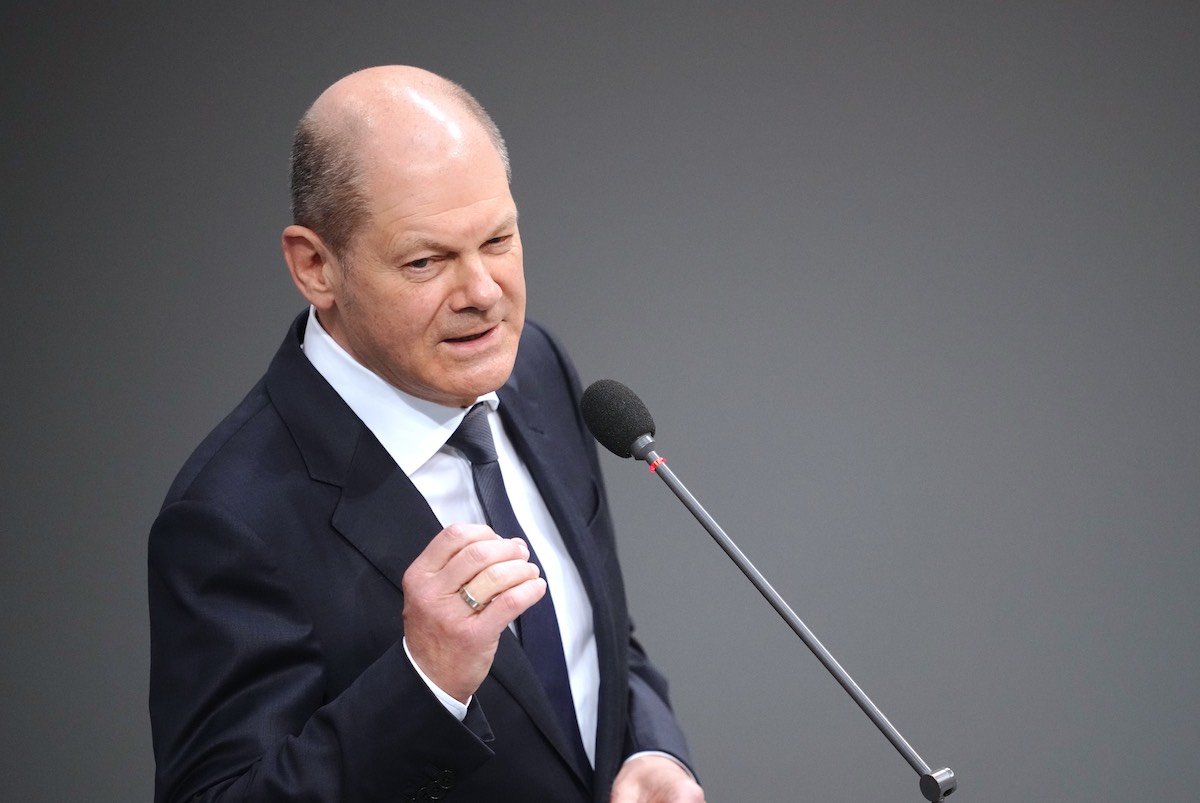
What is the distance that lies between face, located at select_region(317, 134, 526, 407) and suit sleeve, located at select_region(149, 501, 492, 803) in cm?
29

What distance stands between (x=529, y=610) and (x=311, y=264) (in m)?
0.52

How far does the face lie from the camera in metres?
1.46

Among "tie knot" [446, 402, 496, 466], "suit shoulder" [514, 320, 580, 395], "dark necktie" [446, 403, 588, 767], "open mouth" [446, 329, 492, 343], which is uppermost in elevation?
"open mouth" [446, 329, 492, 343]

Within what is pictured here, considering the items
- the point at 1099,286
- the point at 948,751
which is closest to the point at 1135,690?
the point at 948,751

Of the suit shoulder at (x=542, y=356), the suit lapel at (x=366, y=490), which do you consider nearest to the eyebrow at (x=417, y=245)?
the suit lapel at (x=366, y=490)

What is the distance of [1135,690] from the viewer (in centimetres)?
328

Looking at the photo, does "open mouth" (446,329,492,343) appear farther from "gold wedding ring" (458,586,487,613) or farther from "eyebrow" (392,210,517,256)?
"gold wedding ring" (458,586,487,613)

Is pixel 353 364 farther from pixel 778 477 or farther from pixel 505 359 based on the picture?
pixel 778 477

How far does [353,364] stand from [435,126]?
0.32m

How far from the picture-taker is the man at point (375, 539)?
137 centimetres

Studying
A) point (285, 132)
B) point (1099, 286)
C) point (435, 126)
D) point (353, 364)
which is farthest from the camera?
point (1099, 286)

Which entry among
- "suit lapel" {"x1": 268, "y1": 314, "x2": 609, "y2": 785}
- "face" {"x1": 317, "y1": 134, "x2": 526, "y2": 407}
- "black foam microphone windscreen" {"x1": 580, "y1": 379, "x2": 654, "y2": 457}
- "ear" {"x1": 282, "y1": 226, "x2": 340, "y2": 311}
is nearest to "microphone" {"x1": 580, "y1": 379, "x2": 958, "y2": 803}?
"black foam microphone windscreen" {"x1": 580, "y1": 379, "x2": 654, "y2": 457}

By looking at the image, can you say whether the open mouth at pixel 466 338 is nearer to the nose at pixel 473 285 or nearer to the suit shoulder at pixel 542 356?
the nose at pixel 473 285

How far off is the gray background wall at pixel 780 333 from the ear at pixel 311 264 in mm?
1368
